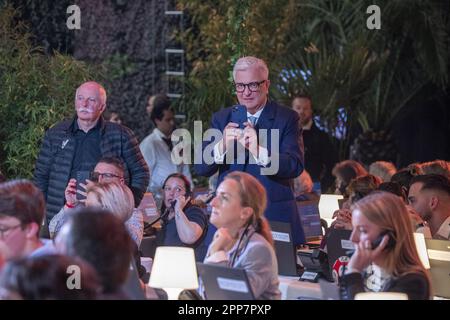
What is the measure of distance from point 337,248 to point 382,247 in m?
1.11

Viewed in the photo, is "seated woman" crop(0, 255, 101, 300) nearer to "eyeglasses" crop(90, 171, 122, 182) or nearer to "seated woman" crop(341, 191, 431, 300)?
"seated woman" crop(341, 191, 431, 300)

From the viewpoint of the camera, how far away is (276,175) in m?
5.72

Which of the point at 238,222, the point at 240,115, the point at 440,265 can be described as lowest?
the point at 440,265

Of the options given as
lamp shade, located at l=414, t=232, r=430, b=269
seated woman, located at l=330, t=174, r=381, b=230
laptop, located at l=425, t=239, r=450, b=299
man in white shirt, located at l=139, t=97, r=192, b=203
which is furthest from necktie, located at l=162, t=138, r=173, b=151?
lamp shade, located at l=414, t=232, r=430, b=269

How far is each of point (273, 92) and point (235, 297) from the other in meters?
7.24

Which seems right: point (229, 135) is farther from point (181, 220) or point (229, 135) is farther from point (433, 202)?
point (433, 202)

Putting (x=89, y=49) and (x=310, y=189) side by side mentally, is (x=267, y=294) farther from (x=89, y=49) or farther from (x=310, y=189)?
Answer: (x=89, y=49)

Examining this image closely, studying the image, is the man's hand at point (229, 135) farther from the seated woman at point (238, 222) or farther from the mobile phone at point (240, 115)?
the seated woman at point (238, 222)

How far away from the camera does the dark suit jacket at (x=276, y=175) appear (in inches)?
226

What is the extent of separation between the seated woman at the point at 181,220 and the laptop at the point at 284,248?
82 cm

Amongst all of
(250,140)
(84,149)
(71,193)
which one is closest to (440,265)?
(250,140)

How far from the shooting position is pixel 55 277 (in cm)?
301

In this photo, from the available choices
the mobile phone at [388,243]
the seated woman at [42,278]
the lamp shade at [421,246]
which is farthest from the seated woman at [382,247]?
the seated woman at [42,278]

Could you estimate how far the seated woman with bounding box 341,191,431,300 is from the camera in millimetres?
4371
